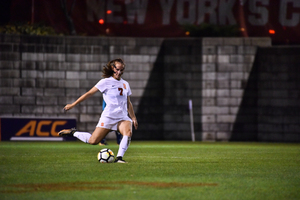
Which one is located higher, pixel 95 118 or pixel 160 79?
pixel 160 79

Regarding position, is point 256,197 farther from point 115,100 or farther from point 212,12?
point 212,12

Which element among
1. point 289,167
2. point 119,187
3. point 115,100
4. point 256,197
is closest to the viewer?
point 256,197

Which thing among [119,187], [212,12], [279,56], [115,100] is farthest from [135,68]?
[119,187]

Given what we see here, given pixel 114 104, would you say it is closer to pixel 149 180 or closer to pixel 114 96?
pixel 114 96

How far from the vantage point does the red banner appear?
69.8ft

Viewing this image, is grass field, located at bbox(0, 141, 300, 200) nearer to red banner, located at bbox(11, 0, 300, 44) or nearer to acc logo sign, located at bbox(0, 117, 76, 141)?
acc logo sign, located at bbox(0, 117, 76, 141)

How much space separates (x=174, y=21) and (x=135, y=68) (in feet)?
8.47

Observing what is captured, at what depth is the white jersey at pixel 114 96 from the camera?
9742 mm

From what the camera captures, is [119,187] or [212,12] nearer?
[119,187]

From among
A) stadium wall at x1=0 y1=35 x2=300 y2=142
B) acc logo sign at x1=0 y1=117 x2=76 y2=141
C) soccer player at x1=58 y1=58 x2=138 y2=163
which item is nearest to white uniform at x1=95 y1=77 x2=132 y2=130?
A: soccer player at x1=58 y1=58 x2=138 y2=163

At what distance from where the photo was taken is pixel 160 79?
71.2 feet

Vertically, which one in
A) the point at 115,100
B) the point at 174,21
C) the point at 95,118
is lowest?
the point at 95,118

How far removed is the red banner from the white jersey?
11981mm

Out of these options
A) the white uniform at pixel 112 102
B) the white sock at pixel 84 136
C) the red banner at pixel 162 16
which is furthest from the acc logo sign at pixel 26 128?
the white uniform at pixel 112 102
